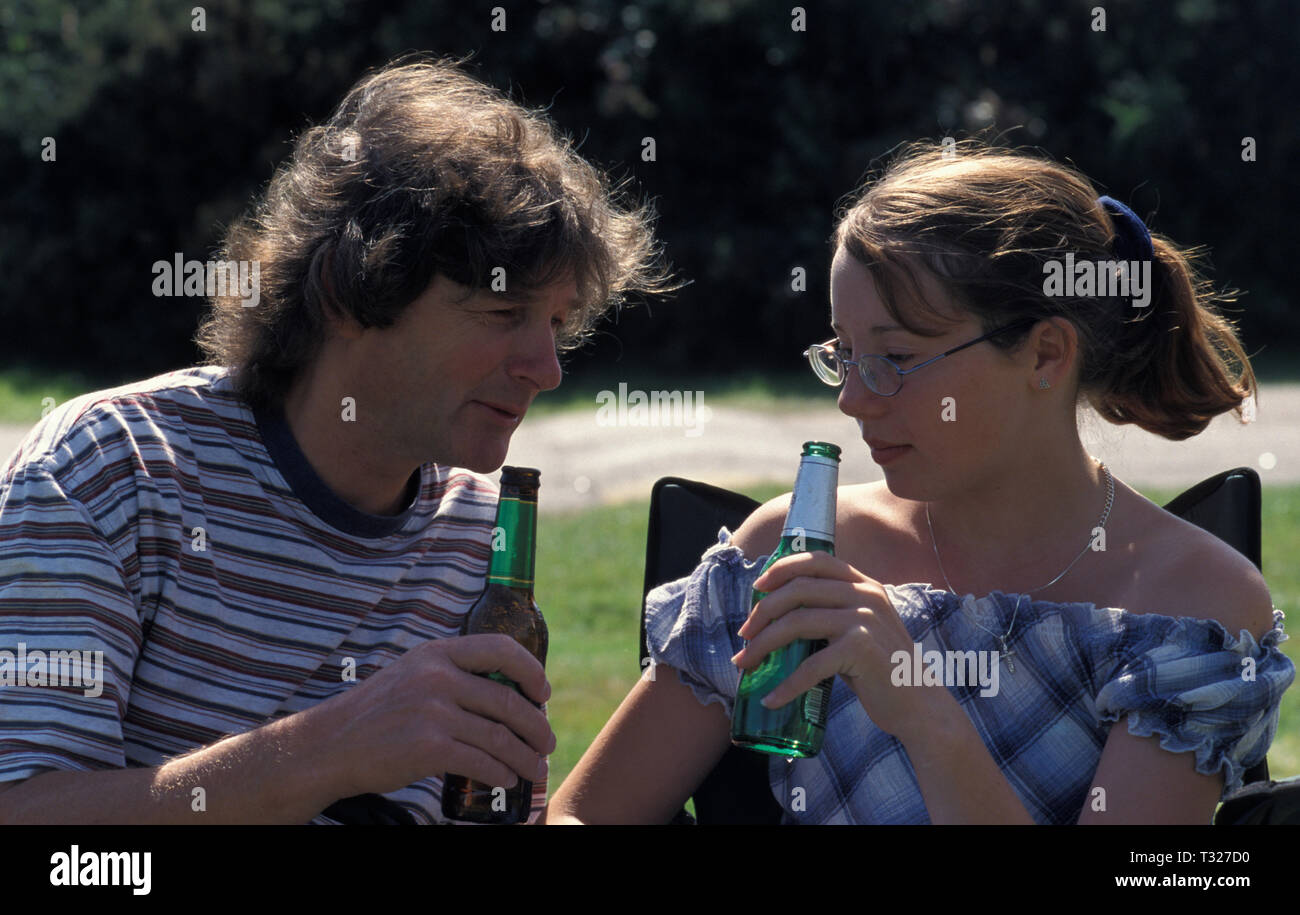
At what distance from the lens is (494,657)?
2.05 meters

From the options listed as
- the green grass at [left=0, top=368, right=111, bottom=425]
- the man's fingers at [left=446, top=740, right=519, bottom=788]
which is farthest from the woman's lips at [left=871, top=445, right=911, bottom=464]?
the green grass at [left=0, top=368, right=111, bottom=425]

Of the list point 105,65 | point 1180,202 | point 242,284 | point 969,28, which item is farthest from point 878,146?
point 242,284

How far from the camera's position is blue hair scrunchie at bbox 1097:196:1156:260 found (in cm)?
271

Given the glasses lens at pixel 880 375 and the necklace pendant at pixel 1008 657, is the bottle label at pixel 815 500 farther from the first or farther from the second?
the necklace pendant at pixel 1008 657

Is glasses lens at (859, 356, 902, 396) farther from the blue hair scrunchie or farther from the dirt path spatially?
the dirt path

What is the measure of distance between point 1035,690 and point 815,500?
2.09 ft

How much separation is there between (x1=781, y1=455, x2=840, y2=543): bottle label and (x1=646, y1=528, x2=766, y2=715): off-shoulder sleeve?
17.7 inches

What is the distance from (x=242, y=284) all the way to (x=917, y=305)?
1.34m

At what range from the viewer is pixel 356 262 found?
2600mm

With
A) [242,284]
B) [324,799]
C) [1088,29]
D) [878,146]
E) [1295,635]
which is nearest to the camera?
[324,799]

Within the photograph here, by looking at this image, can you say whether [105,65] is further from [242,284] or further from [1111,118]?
[242,284]

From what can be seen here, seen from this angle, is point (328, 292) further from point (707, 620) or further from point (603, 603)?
point (603, 603)
